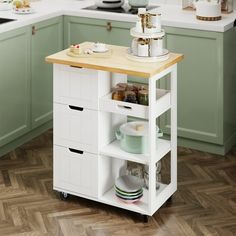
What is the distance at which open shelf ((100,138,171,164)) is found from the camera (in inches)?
150

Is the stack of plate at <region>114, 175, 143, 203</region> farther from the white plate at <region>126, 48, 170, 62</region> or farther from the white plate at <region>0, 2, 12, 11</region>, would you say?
the white plate at <region>0, 2, 12, 11</region>

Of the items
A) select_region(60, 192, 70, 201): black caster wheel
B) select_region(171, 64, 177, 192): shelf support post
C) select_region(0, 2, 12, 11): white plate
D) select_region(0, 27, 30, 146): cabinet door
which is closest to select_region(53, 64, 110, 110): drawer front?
select_region(171, 64, 177, 192): shelf support post

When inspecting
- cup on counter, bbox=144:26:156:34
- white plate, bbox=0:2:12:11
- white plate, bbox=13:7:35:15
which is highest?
white plate, bbox=0:2:12:11

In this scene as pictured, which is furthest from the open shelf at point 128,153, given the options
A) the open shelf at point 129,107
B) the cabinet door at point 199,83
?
the cabinet door at point 199,83

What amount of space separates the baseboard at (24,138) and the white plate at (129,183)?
3.67ft

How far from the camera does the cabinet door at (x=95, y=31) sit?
4957 mm

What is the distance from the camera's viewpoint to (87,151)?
3.94 m

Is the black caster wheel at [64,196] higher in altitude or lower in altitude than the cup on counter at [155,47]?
lower

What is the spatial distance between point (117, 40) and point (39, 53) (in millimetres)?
572

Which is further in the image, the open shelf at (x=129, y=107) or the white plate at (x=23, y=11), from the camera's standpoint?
the white plate at (x=23, y=11)

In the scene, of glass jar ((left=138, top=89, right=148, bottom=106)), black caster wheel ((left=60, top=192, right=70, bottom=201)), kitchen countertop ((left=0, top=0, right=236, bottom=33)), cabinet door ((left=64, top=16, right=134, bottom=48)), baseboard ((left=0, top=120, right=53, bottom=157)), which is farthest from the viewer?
cabinet door ((left=64, top=16, right=134, bottom=48))

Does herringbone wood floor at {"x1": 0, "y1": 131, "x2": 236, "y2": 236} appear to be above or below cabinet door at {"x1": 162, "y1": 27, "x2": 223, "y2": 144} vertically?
below

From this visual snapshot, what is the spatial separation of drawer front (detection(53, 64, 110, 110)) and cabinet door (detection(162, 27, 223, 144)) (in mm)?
1037

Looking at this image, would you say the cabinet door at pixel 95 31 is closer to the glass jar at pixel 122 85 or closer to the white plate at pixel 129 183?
the glass jar at pixel 122 85
